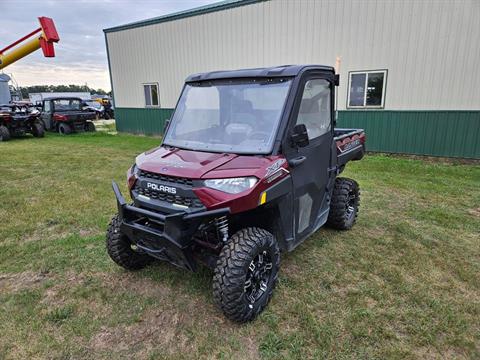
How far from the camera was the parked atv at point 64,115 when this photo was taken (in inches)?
623

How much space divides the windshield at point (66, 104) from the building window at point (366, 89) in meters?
13.2

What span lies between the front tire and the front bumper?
0.30 metres

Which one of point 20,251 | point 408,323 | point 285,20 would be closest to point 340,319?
point 408,323

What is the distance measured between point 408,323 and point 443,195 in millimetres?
4160

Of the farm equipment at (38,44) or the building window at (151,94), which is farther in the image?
the building window at (151,94)

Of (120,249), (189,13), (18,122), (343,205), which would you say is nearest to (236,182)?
(120,249)

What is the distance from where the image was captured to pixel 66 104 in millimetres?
16375

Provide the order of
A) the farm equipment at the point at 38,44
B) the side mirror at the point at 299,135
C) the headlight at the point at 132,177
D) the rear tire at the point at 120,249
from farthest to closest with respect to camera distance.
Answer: the farm equipment at the point at 38,44 < the rear tire at the point at 120,249 < the headlight at the point at 132,177 < the side mirror at the point at 299,135

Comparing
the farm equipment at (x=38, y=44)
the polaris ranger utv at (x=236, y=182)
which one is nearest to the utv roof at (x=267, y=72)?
the polaris ranger utv at (x=236, y=182)

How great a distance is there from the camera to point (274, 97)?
307cm

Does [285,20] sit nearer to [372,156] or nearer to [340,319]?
[372,156]

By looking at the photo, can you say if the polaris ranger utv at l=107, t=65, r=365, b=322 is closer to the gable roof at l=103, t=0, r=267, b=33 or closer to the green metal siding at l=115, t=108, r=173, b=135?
the gable roof at l=103, t=0, r=267, b=33

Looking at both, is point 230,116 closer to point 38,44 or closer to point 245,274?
point 245,274

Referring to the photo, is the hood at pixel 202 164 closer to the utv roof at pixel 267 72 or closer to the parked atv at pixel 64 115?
the utv roof at pixel 267 72
